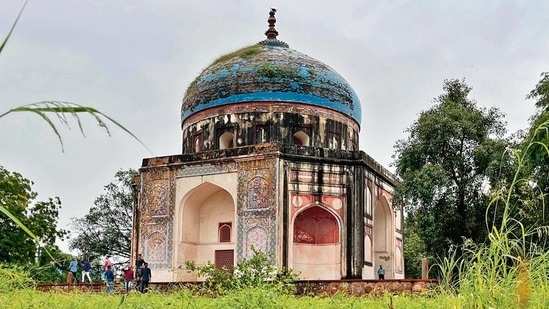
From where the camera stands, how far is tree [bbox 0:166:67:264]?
1742 centimetres

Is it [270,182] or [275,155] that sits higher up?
[275,155]

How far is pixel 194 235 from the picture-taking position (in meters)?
15.8

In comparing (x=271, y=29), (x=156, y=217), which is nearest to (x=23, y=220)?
(x=156, y=217)

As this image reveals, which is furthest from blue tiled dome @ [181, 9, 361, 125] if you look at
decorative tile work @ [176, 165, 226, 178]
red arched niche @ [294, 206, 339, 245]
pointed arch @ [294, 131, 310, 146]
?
red arched niche @ [294, 206, 339, 245]

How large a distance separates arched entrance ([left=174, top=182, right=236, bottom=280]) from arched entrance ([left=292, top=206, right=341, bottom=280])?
1.58m

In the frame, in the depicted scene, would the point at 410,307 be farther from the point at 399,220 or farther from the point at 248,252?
the point at 399,220

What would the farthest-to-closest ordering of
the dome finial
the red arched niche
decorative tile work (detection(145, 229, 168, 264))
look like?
the dome finial < decorative tile work (detection(145, 229, 168, 264)) < the red arched niche

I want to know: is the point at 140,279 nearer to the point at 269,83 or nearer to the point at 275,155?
the point at 275,155

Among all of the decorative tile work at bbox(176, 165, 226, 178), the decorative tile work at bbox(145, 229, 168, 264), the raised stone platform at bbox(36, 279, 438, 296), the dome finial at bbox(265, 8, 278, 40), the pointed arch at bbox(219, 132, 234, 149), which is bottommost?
the raised stone platform at bbox(36, 279, 438, 296)

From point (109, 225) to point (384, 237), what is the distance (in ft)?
38.3

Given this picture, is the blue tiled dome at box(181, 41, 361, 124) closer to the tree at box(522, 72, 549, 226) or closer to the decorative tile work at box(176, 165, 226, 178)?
the decorative tile work at box(176, 165, 226, 178)

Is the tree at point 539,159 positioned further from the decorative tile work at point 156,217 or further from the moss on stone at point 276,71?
the decorative tile work at point 156,217

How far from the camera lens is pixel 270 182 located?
556 inches

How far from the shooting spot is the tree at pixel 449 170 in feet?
43.4
